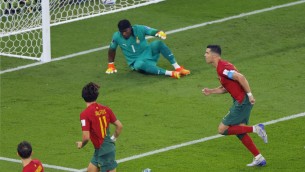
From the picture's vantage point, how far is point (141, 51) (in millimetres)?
21438

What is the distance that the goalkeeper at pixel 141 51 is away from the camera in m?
21.2

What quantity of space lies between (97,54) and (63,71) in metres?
1.24

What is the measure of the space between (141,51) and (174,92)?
1.51 meters

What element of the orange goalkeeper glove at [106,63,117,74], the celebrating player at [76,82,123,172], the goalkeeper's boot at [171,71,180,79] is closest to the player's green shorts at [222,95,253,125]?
the celebrating player at [76,82,123,172]

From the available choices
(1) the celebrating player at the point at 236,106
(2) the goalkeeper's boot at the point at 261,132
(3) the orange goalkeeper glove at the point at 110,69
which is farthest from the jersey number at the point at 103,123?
(3) the orange goalkeeper glove at the point at 110,69

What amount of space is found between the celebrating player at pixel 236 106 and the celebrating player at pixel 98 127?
2225 millimetres

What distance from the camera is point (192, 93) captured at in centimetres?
2022

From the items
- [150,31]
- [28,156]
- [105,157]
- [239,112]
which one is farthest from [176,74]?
[28,156]

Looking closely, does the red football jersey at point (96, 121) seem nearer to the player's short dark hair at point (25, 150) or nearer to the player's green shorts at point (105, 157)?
the player's green shorts at point (105, 157)

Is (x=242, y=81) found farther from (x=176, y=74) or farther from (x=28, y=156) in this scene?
(x=176, y=74)

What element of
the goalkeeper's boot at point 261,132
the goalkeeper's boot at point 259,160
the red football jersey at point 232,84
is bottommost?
the goalkeeper's boot at point 259,160

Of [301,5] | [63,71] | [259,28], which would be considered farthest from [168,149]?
[301,5]

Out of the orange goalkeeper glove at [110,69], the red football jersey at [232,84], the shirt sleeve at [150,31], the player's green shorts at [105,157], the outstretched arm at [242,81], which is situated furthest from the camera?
the orange goalkeeper glove at [110,69]

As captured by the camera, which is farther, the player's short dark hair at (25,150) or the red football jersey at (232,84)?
the red football jersey at (232,84)
